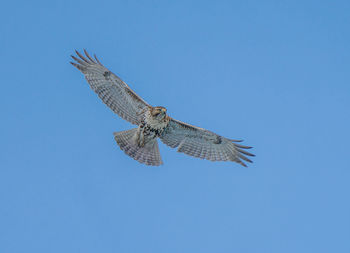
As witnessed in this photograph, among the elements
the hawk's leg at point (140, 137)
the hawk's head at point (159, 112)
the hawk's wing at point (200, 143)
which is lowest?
the hawk's leg at point (140, 137)

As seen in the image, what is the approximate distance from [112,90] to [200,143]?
385 cm

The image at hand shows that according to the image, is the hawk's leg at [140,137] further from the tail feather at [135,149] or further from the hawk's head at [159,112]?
the hawk's head at [159,112]

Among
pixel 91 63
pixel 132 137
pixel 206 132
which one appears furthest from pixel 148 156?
pixel 91 63

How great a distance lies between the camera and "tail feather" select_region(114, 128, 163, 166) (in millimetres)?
21703

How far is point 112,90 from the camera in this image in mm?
21875

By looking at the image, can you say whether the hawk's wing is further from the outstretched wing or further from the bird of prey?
the outstretched wing

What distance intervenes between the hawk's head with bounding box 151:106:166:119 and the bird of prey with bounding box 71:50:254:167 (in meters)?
0.17

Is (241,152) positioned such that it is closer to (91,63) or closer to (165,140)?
(165,140)

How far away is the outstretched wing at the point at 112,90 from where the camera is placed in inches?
846

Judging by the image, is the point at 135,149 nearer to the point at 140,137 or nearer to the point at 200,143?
the point at 140,137

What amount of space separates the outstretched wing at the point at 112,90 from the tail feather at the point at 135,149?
559 millimetres

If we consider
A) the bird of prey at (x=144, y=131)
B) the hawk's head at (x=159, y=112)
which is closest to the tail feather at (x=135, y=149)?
the bird of prey at (x=144, y=131)

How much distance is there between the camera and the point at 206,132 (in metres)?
21.7

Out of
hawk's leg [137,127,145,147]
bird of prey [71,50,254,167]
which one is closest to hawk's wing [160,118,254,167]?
bird of prey [71,50,254,167]
